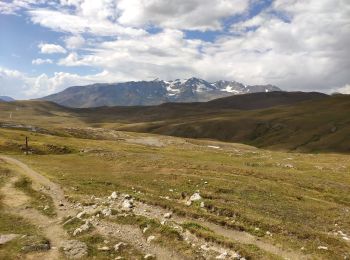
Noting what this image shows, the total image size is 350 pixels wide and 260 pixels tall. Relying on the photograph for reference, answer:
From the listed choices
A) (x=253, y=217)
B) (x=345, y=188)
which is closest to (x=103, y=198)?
(x=253, y=217)

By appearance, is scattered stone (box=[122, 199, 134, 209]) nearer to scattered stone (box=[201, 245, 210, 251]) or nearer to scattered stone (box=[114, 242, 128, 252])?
scattered stone (box=[114, 242, 128, 252])

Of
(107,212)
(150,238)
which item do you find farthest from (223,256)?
(107,212)

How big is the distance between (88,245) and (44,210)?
39.1ft

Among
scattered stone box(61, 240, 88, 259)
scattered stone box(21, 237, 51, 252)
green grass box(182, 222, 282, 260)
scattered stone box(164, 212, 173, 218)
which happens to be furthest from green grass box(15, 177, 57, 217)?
green grass box(182, 222, 282, 260)

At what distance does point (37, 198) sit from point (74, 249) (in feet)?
58.2

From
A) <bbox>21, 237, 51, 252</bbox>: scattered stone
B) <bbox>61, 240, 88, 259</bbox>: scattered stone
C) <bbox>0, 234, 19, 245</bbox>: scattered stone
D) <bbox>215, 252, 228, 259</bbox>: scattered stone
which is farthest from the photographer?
<bbox>0, 234, 19, 245</bbox>: scattered stone

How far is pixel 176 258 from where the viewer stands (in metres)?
24.7

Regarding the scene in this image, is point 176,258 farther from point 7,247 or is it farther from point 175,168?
point 175,168

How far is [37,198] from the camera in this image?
42125mm

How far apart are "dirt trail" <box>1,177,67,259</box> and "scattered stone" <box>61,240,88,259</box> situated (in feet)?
1.79

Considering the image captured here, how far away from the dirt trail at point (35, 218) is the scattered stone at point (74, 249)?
1.79ft

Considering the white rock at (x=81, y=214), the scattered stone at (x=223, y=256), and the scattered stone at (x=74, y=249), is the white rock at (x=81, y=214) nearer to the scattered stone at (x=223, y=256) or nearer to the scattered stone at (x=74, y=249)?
the scattered stone at (x=74, y=249)

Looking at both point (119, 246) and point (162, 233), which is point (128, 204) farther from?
point (119, 246)

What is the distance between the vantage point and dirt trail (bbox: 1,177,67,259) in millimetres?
26266
